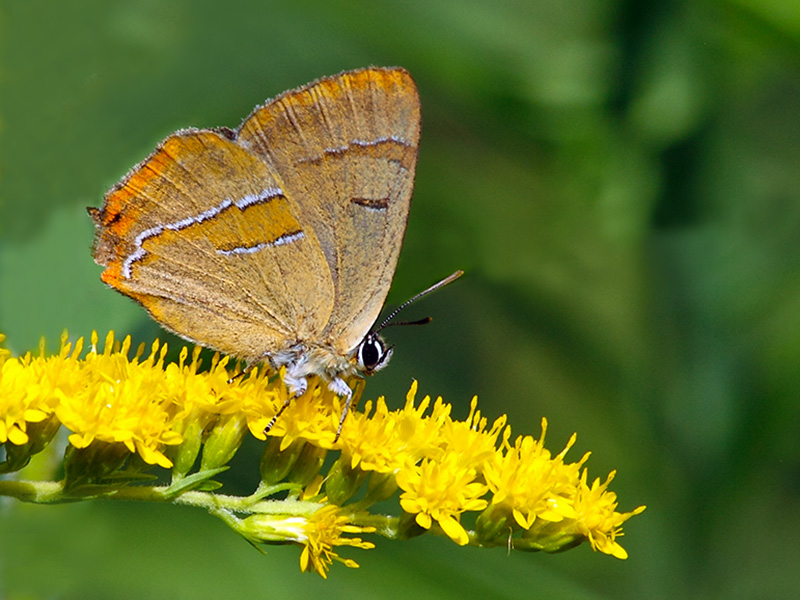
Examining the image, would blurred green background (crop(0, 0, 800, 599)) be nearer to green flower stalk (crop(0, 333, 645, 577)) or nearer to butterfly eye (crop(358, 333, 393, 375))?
butterfly eye (crop(358, 333, 393, 375))

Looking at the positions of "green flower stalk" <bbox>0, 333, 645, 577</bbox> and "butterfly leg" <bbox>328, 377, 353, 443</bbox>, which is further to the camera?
"butterfly leg" <bbox>328, 377, 353, 443</bbox>

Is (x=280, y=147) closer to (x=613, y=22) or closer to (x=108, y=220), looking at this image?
(x=108, y=220)

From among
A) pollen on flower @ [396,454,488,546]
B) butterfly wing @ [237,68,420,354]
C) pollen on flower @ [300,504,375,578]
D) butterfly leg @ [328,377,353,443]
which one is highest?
butterfly wing @ [237,68,420,354]

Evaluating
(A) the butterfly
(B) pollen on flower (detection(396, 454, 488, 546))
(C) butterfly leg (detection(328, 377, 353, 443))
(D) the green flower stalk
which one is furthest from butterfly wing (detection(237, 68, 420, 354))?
(B) pollen on flower (detection(396, 454, 488, 546))

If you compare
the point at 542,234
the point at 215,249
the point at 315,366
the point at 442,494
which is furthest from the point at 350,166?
the point at 542,234

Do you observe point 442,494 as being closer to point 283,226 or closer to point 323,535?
point 323,535

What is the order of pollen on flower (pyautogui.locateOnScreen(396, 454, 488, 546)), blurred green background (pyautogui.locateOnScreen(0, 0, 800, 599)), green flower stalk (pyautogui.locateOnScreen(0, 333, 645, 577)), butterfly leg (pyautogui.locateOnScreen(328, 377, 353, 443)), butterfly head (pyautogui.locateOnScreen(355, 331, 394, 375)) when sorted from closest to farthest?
green flower stalk (pyautogui.locateOnScreen(0, 333, 645, 577)), pollen on flower (pyautogui.locateOnScreen(396, 454, 488, 546)), butterfly leg (pyautogui.locateOnScreen(328, 377, 353, 443)), butterfly head (pyautogui.locateOnScreen(355, 331, 394, 375)), blurred green background (pyautogui.locateOnScreen(0, 0, 800, 599))

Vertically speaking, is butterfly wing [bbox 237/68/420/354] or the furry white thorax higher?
butterfly wing [bbox 237/68/420/354]
